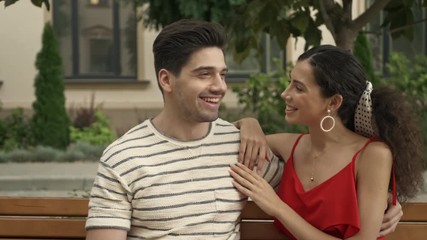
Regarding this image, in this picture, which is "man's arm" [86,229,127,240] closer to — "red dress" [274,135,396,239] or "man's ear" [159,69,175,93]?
"man's ear" [159,69,175,93]

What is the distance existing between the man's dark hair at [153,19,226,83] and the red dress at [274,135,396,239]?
1.70ft

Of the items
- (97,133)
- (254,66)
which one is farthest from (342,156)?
(254,66)

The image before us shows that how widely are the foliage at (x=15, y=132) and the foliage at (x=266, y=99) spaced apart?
9.72 feet

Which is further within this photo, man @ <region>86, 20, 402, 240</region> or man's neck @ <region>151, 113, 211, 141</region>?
man's neck @ <region>151, 113, 211, 141</region>

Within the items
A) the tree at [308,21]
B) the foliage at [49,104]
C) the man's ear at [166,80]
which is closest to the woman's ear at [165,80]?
the man's ear at [166,80]

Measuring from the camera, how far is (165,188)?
277 centimetres

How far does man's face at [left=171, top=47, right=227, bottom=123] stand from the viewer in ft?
9.00

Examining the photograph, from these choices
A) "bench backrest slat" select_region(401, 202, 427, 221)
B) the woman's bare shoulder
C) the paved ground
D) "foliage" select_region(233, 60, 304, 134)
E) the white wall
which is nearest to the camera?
the woman's bare shoulder

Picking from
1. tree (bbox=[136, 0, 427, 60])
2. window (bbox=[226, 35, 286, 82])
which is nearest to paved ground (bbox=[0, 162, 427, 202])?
window (bbox=[226, 35, 286, 82])

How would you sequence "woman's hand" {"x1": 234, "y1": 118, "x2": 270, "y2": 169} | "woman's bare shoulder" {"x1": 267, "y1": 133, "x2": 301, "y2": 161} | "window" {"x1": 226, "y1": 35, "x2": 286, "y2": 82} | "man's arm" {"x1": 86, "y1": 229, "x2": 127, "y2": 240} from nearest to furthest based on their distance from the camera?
"man's arm" {"x1": 86, "y1": 229, "x2": 127, "y2": 240}
"woman's hand" {"x1": 234, "y1": 118, "x2": 270, "y2": 169}
"woman's bare shoulder" {"x1": 267, "y1": 133, "x2": 301, "y2": 161}
"window" {"x1": 226, "y1": 35, "x2": 286, "y2": 82}

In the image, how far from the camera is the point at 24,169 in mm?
10805

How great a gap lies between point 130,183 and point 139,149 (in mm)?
113

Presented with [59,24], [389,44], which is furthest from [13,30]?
[389,44]

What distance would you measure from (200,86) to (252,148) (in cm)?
30
